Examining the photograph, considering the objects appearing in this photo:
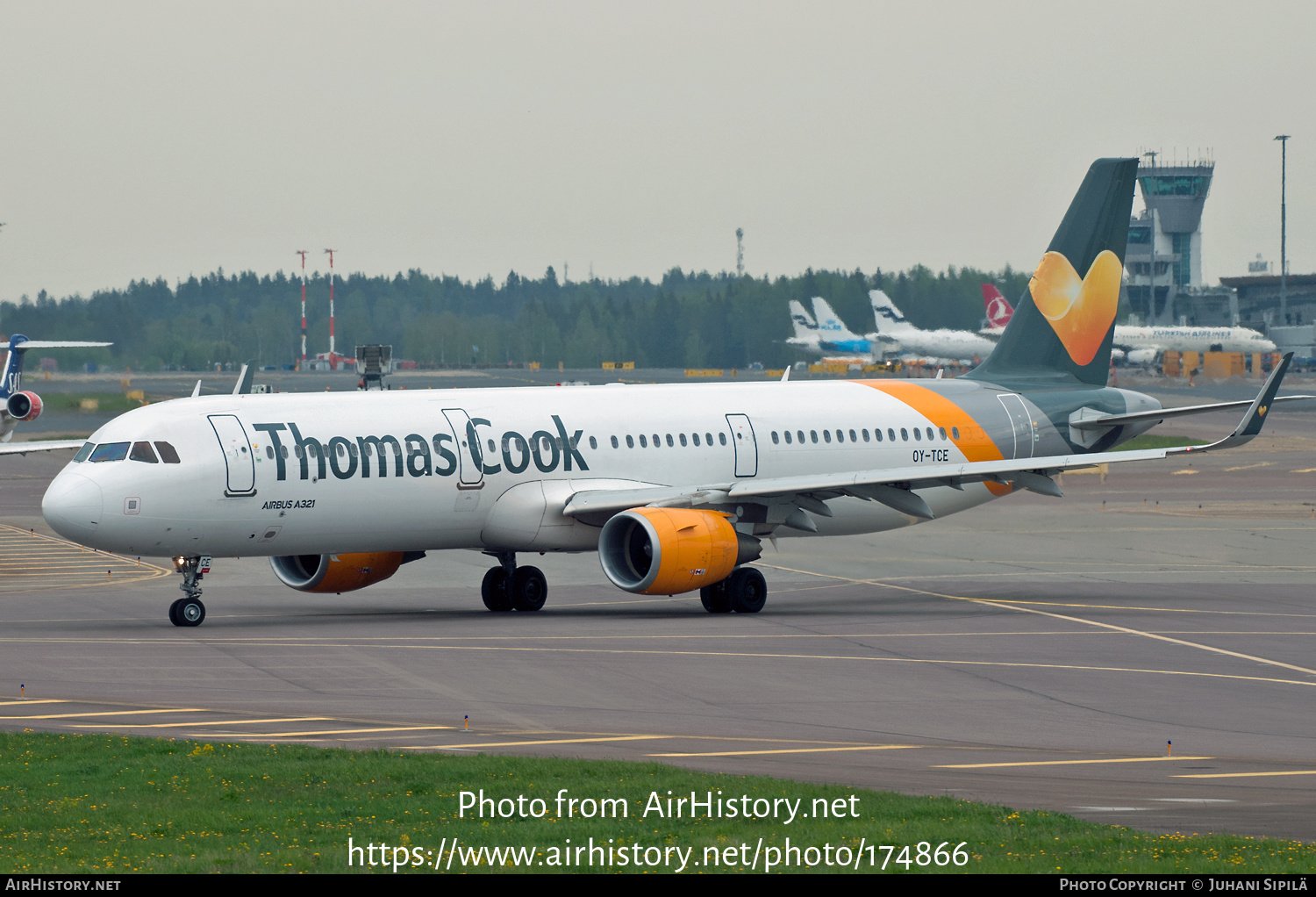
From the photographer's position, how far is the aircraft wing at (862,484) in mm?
36594

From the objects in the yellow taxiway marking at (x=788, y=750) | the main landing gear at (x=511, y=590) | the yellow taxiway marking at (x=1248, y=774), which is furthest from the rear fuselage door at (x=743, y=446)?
the yellow taxiway marking at (x=1248, y=774)

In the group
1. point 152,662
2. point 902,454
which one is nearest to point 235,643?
point 152,662

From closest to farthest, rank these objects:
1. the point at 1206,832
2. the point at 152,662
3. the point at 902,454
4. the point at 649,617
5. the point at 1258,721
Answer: the point at 1206,832 → the point at 1258,721 → the point at 152,662 → the point at 649,617 → the point at 902,454

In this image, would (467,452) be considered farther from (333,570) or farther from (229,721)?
(229,721)

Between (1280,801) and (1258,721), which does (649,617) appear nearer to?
(1258,721)

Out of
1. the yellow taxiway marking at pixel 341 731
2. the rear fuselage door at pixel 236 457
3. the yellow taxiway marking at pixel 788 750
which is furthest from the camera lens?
the rear fuselage door at pixel 236 457

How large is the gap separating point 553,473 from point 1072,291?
16965mm

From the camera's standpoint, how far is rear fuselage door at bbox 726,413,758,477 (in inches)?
1588

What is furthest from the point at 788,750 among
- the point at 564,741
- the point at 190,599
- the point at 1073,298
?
the point at 1073,298

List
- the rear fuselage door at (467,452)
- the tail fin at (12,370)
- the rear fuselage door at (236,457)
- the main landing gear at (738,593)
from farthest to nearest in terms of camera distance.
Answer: the tail fin at (12,370)
the main landing gear at (738,593)
the rear fuselage door at (467,452)
the rear fuselage door at (236,457)

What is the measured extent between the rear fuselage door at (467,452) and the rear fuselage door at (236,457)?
4.26 metres

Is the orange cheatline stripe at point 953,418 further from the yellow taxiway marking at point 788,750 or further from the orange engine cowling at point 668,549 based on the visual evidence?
the yellow taxiway marking at point 788,750
